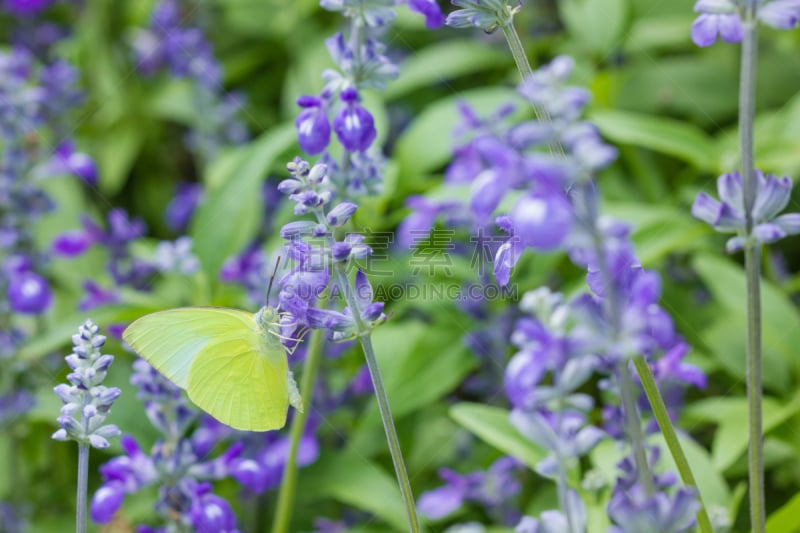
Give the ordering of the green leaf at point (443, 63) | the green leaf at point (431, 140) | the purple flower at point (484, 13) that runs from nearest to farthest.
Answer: the purple flower at point (484, 13)
the green leaf at point (431, 140)
the green leaf at point (443, 63)

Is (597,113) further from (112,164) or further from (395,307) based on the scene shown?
(112,164)

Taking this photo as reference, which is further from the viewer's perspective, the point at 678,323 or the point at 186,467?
the point at 678,323

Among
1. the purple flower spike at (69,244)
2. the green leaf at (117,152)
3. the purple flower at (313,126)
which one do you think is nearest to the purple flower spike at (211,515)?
the purple flower at (313,126)

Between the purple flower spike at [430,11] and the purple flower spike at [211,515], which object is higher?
the purple flower spike at [430,11]

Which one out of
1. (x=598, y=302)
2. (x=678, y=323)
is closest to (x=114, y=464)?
(x=598, y=302)

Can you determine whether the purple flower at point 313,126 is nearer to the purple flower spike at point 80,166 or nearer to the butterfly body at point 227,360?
the butterfly body at point 227,360

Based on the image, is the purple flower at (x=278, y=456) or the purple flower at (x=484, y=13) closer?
the purple flower at (x=484, y=13)
